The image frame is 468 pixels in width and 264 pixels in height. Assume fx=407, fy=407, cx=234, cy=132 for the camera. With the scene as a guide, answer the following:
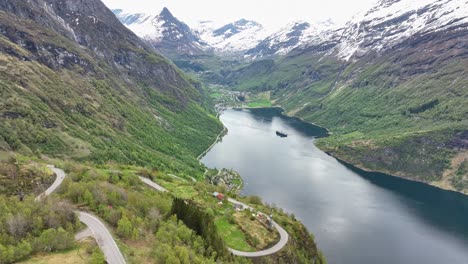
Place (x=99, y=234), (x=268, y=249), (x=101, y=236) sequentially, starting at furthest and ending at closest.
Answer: (x=268, y=249)
(x=99, y=234)
(x=101, y=236)

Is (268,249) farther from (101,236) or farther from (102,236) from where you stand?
(101,236)

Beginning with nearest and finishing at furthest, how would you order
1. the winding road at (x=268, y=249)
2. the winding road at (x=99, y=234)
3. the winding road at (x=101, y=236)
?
the winding road at (x=101, y=236) → the winding road at (x=99, y=234) → the winding road at (x=268, y=249)

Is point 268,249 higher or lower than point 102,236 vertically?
lower

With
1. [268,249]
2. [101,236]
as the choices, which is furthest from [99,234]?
[268,249]

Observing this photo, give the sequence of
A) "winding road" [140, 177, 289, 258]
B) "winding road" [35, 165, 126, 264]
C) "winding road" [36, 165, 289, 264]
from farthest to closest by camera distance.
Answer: "winding road" [140, 177, 289, 258]
"winding road" [36, 165, 289, 264]
"winding road" [35, 165, 126, 264]

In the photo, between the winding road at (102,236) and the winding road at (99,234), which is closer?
the winding road at (102,236)

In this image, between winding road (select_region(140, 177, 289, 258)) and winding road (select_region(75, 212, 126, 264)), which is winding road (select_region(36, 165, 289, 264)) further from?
winding road (select_region(140, 177, 289, 258))

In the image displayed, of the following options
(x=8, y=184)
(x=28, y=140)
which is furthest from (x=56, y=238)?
(x=28, y=140)

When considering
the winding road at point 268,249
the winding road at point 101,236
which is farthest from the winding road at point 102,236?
the winding road at point 268,249

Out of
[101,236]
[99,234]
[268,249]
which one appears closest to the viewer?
[101,236]

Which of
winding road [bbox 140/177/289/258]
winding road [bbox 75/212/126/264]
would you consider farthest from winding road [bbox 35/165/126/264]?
winding road [bbox 140/177/289/258]

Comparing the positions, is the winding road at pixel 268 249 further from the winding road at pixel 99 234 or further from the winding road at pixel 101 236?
the winding road at pixel 101 236
